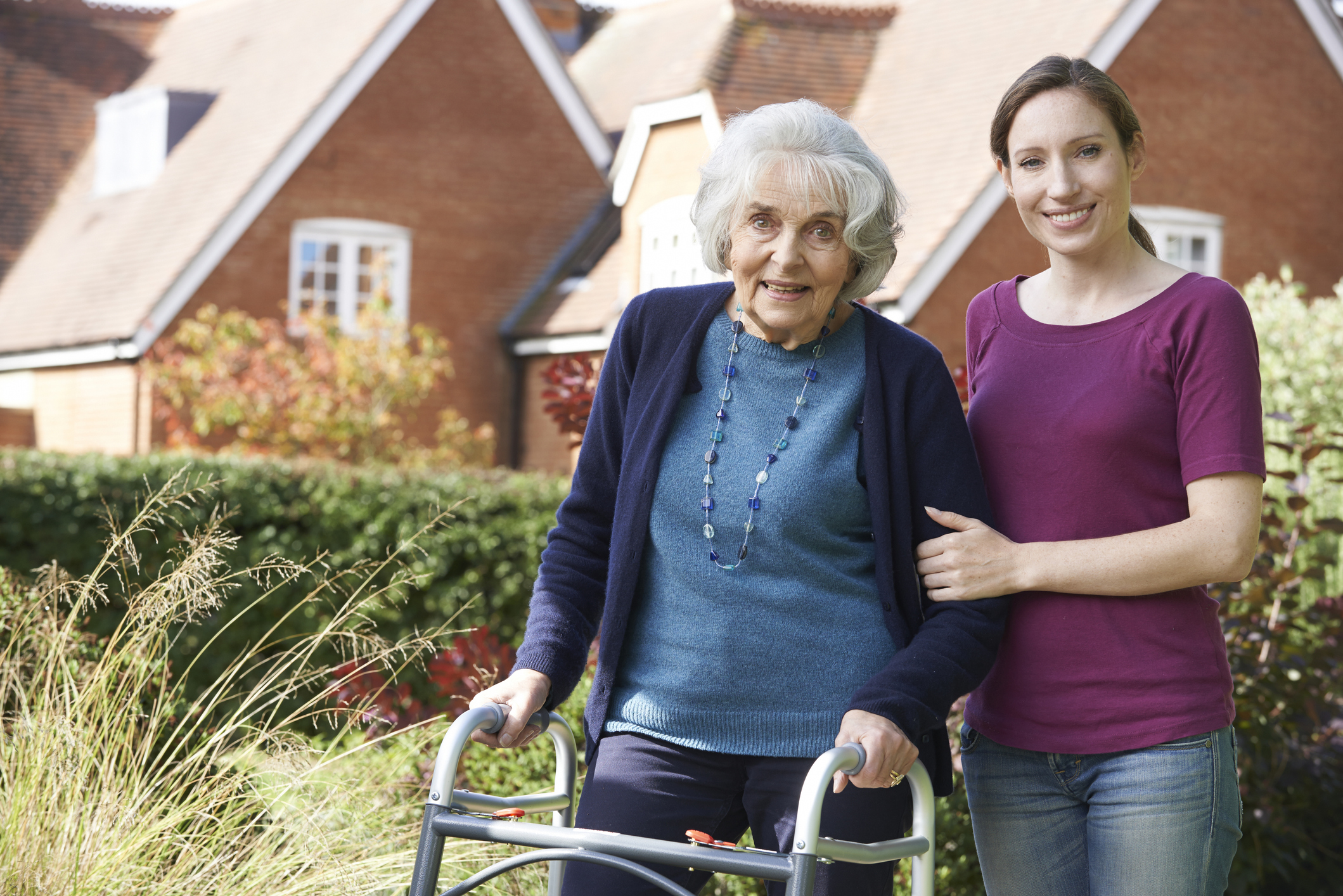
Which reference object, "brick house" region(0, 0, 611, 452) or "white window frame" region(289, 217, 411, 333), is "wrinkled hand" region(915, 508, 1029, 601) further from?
"white window frame" region(289, 217, 411, 333)

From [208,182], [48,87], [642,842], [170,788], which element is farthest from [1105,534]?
[48,87]

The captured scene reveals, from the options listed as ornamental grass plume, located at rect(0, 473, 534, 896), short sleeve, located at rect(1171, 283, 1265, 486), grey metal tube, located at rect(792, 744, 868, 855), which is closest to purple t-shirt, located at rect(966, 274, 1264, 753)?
short sleeve, located at rect(1171, 283, 1265, 486)

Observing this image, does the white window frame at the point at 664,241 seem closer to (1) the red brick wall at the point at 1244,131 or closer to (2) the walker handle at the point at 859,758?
(1) the red brick wall at the point at 1244,131

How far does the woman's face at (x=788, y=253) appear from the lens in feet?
8.46

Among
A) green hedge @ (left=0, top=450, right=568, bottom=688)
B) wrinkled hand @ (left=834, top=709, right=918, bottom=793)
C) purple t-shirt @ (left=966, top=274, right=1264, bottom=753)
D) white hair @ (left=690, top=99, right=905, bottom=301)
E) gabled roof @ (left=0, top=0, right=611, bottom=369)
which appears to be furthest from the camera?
gabled roof @ (left=0, top=0, right=611, bottom=369)

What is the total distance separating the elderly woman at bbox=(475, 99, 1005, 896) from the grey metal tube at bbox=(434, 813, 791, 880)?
0.60ft

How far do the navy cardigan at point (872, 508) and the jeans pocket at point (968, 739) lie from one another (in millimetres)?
80

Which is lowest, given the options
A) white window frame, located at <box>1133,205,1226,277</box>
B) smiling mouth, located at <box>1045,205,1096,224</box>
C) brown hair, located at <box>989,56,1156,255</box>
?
smiling mouth, located at <box>1045,205,1096,224</box>

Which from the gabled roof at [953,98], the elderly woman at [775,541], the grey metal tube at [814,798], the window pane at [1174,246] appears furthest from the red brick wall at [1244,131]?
the grey metal tube at [814,798]

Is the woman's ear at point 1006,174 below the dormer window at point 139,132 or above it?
below

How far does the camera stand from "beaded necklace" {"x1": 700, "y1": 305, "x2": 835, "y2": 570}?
2559 millimetres

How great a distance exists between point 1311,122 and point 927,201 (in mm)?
5121

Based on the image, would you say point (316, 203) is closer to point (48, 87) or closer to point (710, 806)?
point (48, 87)

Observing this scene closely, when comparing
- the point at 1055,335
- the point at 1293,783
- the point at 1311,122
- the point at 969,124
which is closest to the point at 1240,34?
the point at 1311,122
